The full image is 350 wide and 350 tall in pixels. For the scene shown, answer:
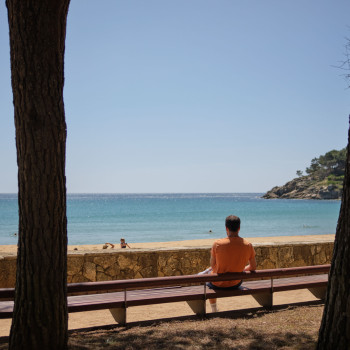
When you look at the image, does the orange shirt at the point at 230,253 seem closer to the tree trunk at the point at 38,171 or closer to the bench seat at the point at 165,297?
the bench seat at the point at 165,297

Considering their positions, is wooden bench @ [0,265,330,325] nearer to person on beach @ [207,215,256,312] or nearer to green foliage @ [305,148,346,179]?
person on beach @ [207,215,256,312]

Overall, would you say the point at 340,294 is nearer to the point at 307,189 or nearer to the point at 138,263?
the point at 138,263

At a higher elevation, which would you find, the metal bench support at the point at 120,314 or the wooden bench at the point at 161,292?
the wooden bench at the point at 161,292

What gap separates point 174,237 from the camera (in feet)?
120

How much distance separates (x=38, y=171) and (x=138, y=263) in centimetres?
400

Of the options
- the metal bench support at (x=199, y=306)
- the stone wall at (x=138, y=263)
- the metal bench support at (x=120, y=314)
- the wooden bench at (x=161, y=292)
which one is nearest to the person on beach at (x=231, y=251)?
the wooden bench at (x=161, y=292)

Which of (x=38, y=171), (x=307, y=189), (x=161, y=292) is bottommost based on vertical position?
(x=161, y=292)

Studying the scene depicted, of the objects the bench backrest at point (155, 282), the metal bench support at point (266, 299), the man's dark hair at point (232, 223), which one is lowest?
the metal bench support at point (266, 299)

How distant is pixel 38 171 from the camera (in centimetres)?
321

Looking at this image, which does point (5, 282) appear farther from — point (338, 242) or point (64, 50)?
point (338, 242)

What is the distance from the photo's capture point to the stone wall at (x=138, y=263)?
259 inches

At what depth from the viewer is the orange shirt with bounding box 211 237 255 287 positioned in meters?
4.97

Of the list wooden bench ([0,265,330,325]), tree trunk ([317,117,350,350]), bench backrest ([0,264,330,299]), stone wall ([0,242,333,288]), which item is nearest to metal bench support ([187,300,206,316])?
wooden bench ([0,265,330,325])

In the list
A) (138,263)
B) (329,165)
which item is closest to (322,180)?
(329,165)
